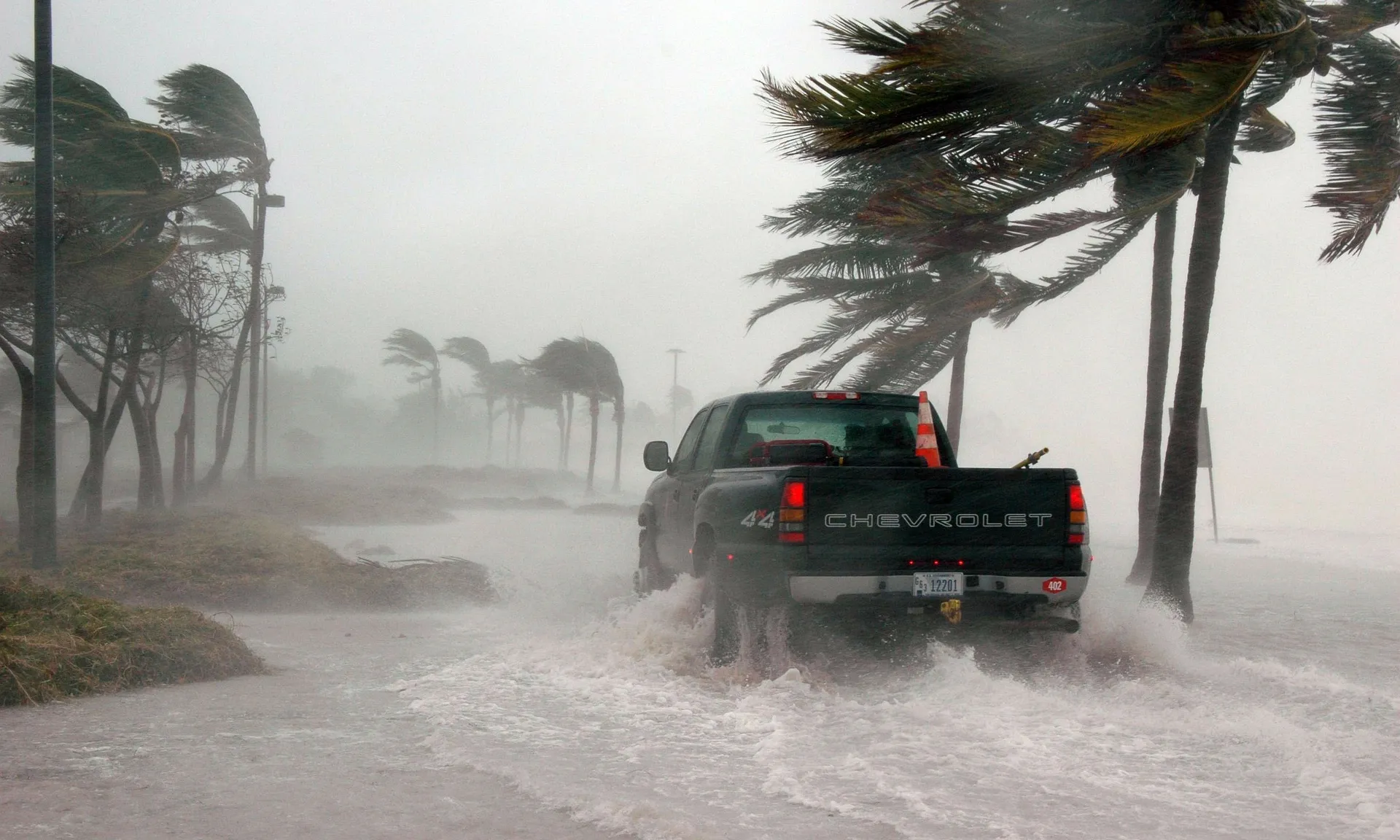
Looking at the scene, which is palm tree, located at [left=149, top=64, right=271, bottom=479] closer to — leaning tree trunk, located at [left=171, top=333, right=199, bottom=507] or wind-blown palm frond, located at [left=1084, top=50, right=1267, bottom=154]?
leaning tree trunk, located at [left=171, top=333, right=199, bottom=507]

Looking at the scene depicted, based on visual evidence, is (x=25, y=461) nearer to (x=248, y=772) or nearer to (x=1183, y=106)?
(x=248, y=772)

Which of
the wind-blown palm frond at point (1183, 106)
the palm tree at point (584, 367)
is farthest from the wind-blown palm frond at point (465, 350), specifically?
the wind-blown palm frond at point (1183, 106)

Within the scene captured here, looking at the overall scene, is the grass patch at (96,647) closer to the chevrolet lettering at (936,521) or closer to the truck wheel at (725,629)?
the truck wheel at (725,629)

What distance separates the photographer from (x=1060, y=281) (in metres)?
12.4

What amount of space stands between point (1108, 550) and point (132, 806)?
65.9 ft

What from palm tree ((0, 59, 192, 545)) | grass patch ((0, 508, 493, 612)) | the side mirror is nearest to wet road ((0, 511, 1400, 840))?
the side mirror

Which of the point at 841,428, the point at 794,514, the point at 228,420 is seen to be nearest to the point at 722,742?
the point at 794,514

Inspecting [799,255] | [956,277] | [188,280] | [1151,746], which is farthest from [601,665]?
[188,280]

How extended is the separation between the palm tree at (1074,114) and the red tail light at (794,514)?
3.67 metres

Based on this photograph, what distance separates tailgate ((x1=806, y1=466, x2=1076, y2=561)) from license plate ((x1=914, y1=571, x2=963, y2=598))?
0.11m

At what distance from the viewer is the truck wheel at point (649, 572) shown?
1002 cm

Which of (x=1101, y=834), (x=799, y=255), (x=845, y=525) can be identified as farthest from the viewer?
(x=799, y=255)

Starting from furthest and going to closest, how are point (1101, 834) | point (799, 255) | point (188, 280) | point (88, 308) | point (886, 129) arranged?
1. point (188, 280)
2. point (799, 255)
3. point (88, 308)
4. point (886, 129)
5. point (1101, 834)

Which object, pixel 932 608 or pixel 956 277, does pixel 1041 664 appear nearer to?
pixel 932 608
